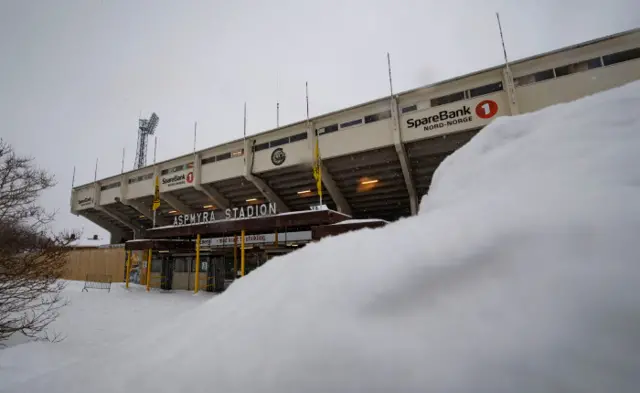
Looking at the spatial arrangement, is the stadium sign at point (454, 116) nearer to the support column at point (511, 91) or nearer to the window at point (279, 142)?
the support column at point (511, 91)

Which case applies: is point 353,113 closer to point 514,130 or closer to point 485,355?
point 514,130

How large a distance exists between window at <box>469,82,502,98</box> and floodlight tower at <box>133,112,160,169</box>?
51.4 m

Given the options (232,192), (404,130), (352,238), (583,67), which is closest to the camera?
(352,238)

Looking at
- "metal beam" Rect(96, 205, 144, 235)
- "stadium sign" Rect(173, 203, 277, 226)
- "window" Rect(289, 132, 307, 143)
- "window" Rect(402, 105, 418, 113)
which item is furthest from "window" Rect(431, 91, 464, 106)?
"metal beam" Rect(96, 205, 144, 235)

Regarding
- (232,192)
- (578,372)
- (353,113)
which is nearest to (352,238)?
(578,372)

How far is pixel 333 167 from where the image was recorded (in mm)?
21734

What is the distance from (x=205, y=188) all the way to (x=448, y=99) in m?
20.2

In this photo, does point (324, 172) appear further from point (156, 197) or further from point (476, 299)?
point (476, 299)

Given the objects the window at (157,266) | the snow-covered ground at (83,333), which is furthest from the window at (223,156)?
the snow-covered ground at (83,333)

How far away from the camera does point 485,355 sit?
157 cm

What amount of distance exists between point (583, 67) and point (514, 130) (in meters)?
17.5

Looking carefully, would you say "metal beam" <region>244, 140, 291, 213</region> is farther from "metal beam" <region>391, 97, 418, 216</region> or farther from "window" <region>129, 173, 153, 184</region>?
"window" <region>129, 173, 153, 184</region>

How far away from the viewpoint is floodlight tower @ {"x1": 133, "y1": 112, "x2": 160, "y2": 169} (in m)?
52.0

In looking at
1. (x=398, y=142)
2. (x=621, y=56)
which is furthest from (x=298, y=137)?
(x=621, y=56)
